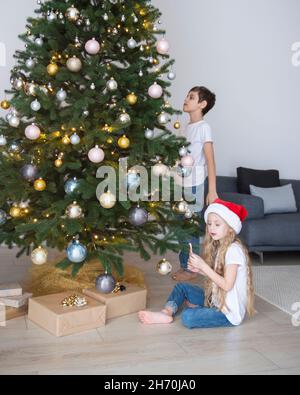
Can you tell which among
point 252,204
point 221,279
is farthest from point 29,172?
point 252,204

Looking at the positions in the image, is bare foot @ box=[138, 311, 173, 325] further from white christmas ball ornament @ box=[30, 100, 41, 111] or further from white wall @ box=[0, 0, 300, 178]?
white wall @ box=[0, 0, 300, 178]

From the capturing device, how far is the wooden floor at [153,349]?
1502 mm

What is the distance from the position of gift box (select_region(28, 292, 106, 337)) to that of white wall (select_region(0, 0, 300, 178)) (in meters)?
2.53

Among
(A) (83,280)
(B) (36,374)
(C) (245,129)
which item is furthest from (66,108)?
(C) (245,129)

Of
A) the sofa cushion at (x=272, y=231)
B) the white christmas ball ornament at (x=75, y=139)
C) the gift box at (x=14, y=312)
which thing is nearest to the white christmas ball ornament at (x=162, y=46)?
the white christmas ball ornament at (x=75, y=139)

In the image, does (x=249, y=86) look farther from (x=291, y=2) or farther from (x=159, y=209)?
(x=159, y=209)

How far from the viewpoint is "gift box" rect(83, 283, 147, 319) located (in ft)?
6.46

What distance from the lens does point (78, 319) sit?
1.79 m

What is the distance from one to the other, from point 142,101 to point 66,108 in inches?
15.2

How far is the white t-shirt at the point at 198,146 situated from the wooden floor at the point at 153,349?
919 mm

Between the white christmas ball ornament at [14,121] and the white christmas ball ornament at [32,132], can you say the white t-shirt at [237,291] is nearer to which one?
the white christmas ball ornament at [32,132]

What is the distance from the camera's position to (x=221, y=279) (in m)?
1.84

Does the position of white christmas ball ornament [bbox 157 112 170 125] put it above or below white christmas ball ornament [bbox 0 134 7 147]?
above

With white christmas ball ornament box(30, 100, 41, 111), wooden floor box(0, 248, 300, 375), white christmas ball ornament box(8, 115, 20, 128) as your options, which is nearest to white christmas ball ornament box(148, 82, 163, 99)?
white christmas ball ornament box(30, 100, 41, 111)
